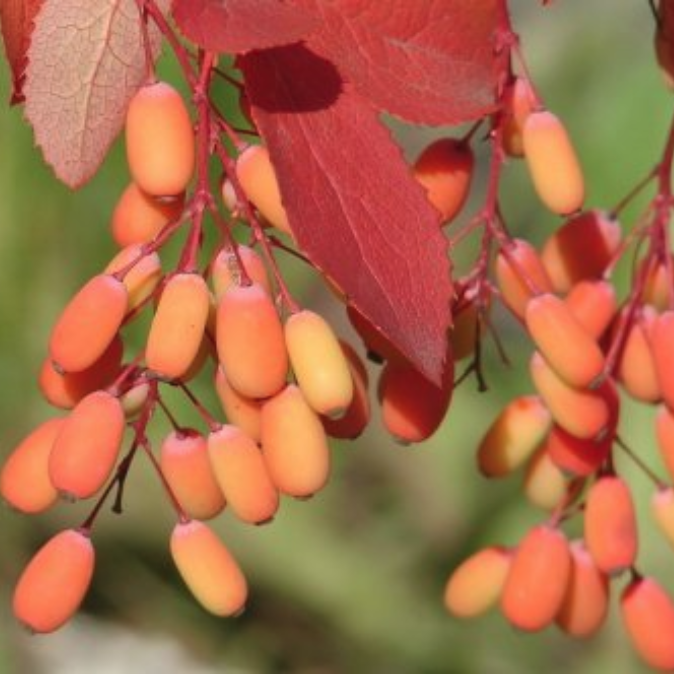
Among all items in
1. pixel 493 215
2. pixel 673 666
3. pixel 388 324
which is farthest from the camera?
pixel 673 666

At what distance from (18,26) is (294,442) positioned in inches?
7.3

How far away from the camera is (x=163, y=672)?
2.16m

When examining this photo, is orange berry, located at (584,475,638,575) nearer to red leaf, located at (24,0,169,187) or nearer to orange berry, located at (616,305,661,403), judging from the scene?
orange berry, located at (616,305,661,403)

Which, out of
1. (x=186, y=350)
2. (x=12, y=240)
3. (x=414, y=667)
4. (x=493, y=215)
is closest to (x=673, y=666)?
(x=493, y=215)

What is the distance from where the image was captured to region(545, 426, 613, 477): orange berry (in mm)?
899

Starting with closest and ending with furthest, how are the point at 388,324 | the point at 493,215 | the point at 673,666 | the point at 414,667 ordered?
1. the point at 388,324
2. the point at 493,215
3. the point at 673,666
4. the point at 414,667

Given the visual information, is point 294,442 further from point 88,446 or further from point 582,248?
point 582,248

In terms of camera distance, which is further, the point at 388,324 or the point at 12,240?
the point at 12,240

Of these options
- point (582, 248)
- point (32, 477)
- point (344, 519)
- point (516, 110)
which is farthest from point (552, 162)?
point (344, 519)

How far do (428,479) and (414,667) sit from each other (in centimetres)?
21

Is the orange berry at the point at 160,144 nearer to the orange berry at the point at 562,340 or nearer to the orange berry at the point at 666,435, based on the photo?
the orange berry at the point at 562,340

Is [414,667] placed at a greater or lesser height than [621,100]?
lesser

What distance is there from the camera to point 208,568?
0.77 metres

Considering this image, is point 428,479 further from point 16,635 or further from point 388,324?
point 388,324
